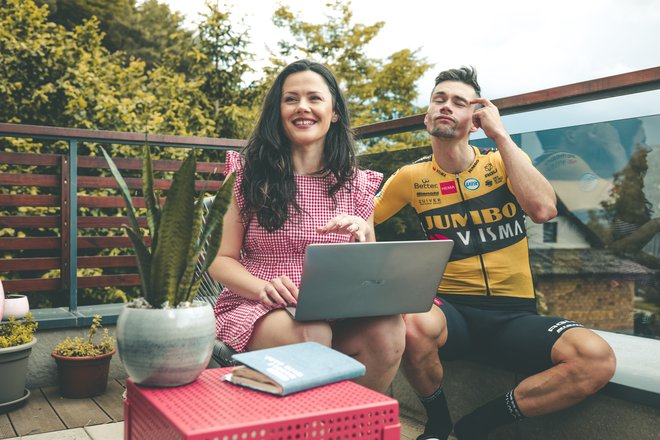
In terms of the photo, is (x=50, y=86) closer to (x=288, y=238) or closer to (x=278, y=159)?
(x=278, y=159)

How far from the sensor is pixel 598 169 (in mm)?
2180

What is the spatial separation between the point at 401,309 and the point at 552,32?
19.5m

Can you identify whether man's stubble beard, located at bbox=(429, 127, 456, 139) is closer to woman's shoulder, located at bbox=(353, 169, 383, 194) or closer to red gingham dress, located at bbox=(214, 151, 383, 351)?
woman's shoulder, located at bbox=(353, 169, 383, 194)

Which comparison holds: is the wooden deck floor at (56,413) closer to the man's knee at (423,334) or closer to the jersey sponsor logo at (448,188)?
the man's knee at (423,334)

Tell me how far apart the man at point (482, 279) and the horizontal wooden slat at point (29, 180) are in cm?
205

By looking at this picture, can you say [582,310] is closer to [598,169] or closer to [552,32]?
[598,169]

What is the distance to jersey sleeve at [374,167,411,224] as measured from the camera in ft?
7.84

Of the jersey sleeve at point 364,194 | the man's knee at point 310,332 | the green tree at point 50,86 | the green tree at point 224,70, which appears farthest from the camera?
the green tree at point 224,70

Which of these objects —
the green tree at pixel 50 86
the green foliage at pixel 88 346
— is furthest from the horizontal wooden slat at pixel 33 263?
the green tree at pixel 50 86

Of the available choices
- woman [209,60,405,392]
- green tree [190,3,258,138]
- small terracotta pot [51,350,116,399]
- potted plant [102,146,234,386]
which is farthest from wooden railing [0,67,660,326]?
green tree [190,3,258,138]

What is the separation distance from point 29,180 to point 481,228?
253cm

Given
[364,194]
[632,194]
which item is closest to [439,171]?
[364,194]

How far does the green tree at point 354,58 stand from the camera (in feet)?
47.4

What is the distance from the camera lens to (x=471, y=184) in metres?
2.23
